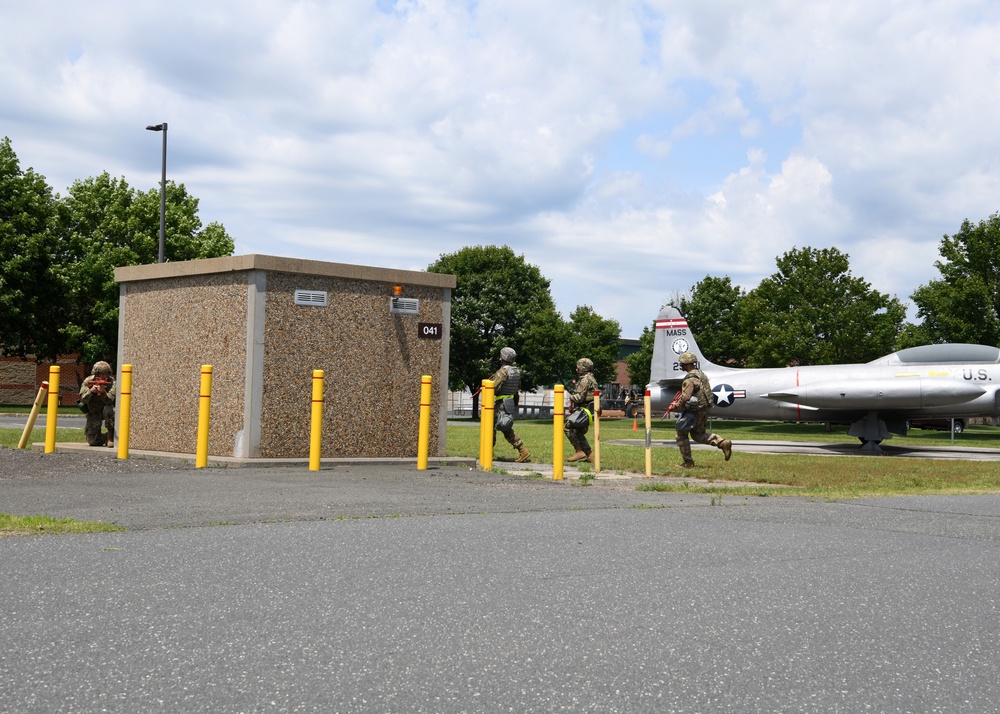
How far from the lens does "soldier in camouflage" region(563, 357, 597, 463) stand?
634 inches

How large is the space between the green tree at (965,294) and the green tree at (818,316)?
1.58 m

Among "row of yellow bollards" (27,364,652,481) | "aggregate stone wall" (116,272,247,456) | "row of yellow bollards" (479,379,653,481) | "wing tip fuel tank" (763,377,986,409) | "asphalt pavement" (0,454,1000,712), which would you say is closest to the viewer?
"asphalt pavement" (0,454,1000,712)

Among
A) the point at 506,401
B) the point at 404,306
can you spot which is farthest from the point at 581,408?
the point at 404,306

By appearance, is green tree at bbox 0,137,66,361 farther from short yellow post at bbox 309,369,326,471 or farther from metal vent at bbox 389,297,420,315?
short yellow post at bbox 309,369,326,471

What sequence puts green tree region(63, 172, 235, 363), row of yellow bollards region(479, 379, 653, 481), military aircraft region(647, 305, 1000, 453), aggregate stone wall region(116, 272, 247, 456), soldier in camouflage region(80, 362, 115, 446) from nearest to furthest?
row of yellow bollards region(479, 379, 653, 481)
aggregate stone wall region(116, 272, 247, 456)
soldier in camouflage region(80, 362, 115, 446)
military aircraft region(647, 305, 1000, 453)
green tree region(63, 172, 235, 363)

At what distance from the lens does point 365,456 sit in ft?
45.7

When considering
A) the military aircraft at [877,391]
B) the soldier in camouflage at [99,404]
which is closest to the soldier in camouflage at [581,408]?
the soldier in camouflage at [99,404]

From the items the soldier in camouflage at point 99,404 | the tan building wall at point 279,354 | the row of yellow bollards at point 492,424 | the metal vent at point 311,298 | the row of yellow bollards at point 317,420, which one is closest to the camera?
the row of yellow bollards at point 317,420

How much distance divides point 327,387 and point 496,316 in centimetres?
4874

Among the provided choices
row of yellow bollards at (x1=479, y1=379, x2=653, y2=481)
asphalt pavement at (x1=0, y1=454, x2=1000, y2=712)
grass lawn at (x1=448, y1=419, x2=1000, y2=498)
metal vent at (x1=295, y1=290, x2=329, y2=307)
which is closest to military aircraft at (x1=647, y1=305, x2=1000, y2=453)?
grass lawn at (x1=448, y1=419, x2=1000, y2=498)

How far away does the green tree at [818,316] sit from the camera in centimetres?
4778

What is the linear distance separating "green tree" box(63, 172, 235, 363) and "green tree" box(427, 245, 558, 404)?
54.0 feet

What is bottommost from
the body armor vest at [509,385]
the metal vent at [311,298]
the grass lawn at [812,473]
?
the grass lawn at [812,473]

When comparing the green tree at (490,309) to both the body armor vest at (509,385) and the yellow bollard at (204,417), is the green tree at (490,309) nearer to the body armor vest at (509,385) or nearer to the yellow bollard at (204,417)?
the body armor vest at (509,385)
